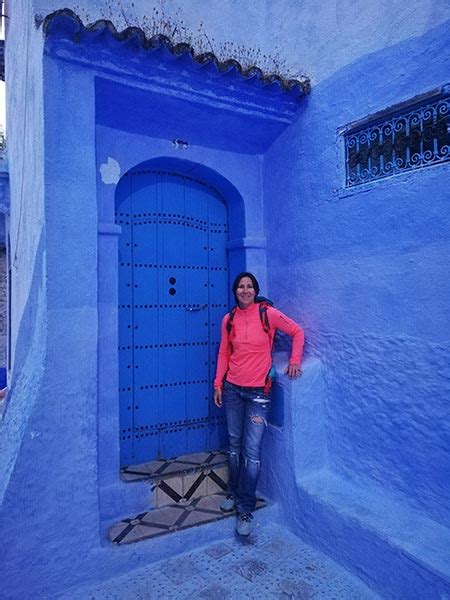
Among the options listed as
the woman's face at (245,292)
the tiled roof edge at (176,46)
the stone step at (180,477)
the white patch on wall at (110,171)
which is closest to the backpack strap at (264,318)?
the woman's face at (245,292)

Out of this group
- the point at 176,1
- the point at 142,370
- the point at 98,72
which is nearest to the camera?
the point at 98,72

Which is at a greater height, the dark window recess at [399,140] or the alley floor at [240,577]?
the dark window recess at [399,140]

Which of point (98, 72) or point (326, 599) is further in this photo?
point (98, 72)

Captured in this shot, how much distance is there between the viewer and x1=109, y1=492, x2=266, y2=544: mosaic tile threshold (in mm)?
3055

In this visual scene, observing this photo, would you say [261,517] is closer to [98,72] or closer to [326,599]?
[326,599]

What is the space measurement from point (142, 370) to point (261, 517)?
161 centimetres

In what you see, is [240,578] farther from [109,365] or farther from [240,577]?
[109,365]

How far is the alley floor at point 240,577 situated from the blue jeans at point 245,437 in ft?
1.05

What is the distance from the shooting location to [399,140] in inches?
122

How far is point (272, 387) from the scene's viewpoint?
3650 millimetres

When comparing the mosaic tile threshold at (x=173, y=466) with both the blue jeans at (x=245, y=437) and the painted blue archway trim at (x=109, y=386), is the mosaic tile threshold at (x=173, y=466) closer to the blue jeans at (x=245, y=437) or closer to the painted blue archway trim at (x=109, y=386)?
the painted blue archway trim at (x=109, y=386)

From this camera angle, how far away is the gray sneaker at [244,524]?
3221mm

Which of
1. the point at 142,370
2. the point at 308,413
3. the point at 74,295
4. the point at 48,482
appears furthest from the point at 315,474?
the point at 74,295

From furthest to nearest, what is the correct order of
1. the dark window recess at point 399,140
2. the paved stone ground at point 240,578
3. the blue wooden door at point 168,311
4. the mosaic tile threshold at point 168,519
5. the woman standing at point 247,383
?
the blue wooden door at point 168,311 < the woman standing at point 247,383 < the mosaic tile threshold at point 168,519 < the dark window recess at point 399,140 < the paved stone ground at point 240,578
